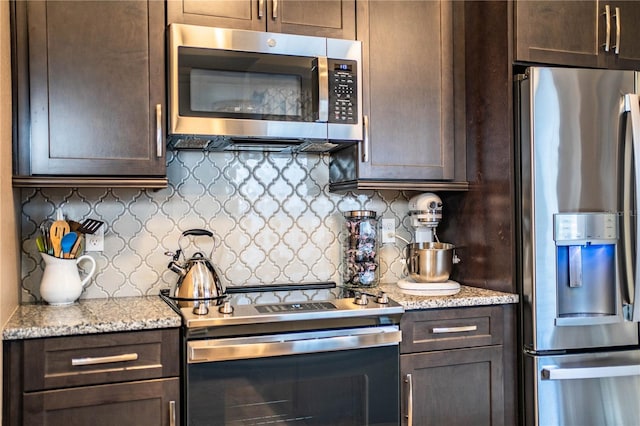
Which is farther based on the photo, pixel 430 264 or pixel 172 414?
pixel 430 264

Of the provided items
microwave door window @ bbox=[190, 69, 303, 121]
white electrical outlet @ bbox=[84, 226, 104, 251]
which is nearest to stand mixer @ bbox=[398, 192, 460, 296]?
microwave door window @ bbox=[190, 69, 303, 121]

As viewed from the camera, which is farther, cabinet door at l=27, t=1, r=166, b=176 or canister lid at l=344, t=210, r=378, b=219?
canister lid at l=344, t=210, r=378, b=219

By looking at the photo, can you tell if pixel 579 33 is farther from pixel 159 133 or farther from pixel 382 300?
pixel 159 133

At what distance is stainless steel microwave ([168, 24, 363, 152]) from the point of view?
6.75 ft

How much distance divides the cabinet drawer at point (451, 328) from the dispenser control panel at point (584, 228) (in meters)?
0.37

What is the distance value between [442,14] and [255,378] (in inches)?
66.5

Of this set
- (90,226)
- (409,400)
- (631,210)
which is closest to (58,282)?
(90,226)

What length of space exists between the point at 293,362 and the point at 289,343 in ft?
0.24

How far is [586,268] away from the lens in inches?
85.5

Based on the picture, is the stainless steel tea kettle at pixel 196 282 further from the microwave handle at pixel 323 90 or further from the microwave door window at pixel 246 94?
the microwave handle at pixel 323 90

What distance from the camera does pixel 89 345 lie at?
5.65 feet

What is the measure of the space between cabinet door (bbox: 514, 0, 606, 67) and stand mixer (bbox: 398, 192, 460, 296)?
725 mm

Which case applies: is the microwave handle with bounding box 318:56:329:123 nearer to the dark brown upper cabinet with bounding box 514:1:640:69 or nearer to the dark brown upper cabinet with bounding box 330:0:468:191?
the dark brown upper cabinet with bounding box 330:0:468:191

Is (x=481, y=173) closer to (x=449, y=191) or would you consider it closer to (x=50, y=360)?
(x=449, y=191)
